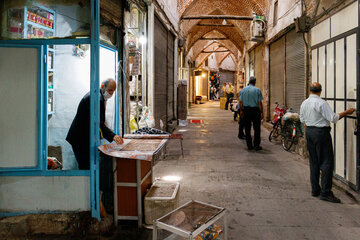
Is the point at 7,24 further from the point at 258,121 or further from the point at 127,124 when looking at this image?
the point at 258,121

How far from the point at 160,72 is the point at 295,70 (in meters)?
3.87

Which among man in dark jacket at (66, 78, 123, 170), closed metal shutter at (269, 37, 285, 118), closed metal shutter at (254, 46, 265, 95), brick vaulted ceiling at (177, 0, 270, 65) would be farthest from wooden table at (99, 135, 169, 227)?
closed metal shutter at (254, 46, 265, 95)

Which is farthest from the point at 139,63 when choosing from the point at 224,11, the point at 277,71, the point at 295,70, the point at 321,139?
the point at 224,11

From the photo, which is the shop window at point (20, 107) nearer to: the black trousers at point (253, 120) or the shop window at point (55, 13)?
the shop window at point (55, 13)

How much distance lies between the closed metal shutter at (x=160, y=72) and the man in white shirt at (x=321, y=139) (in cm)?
481

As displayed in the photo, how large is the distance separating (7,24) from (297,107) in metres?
7.21

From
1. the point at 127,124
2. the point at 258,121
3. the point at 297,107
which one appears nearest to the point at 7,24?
the point at 127,124

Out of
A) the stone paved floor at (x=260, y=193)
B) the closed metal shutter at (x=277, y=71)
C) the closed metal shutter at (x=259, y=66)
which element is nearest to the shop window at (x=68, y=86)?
the stone paved floor at (x=260, y=193)

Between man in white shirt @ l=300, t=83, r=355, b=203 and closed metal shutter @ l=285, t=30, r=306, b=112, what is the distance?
3.33 meters

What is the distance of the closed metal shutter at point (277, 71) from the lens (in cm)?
1052

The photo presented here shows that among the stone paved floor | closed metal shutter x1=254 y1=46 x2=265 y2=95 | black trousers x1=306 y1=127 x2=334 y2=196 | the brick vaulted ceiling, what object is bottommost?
the stone paved floor

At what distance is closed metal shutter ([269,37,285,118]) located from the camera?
34.5 ft

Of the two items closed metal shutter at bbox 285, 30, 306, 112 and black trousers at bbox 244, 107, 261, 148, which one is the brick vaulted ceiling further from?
black trousers at bbox 244, 107, 261, 148

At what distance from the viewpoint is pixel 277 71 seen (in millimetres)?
11383
